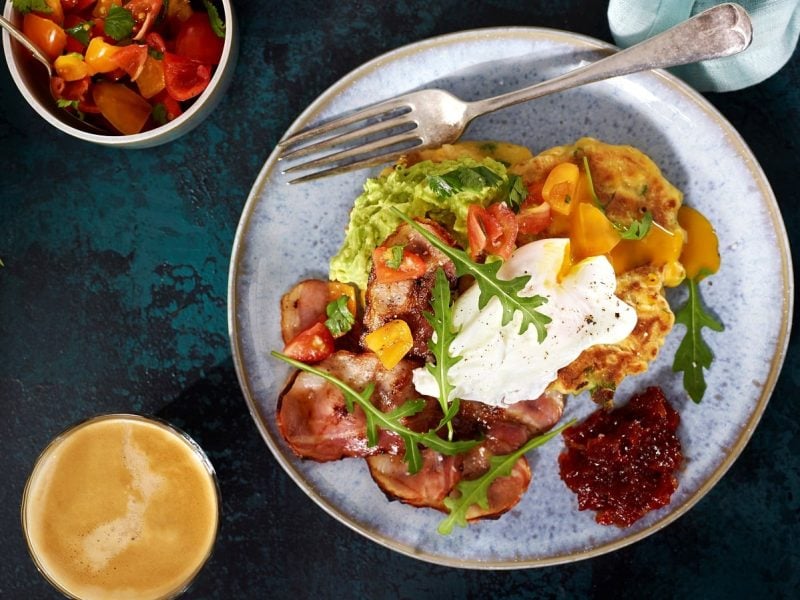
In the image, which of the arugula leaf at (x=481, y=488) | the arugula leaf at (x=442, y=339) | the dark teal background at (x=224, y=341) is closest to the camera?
the arugula leaf at (x=442, y=339)

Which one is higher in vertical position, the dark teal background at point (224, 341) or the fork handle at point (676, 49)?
the fork handle at point (676, 49)

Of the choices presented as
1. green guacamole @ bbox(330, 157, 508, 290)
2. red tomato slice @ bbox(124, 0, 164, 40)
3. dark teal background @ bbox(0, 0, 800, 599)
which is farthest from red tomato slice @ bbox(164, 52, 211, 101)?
green guacamole @ bbox(330, 157, 508, 290)

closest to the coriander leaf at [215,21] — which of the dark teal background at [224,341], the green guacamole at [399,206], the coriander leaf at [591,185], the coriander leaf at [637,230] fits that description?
the dark teal background at [224,341]

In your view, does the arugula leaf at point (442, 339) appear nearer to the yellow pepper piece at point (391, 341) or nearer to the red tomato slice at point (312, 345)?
the yellow pepper piece at point (391, 341)

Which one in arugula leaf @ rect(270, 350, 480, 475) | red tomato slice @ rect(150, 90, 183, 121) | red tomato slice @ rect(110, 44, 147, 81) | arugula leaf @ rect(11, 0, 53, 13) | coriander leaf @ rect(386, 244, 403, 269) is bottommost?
arugula leaf @ rect(270, 350, 480, 475)

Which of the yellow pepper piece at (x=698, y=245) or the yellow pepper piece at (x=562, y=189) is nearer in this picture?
the yellow pepper piece at (x=562, y=189)

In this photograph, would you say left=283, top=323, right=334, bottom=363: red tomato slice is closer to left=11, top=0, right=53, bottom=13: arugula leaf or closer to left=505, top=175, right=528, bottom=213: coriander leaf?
left=505, top=175, right=528, bottom=213: coriander leaf

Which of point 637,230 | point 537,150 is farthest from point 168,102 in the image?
point 637,230

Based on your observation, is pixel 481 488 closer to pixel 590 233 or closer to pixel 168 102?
pixel 590 233
